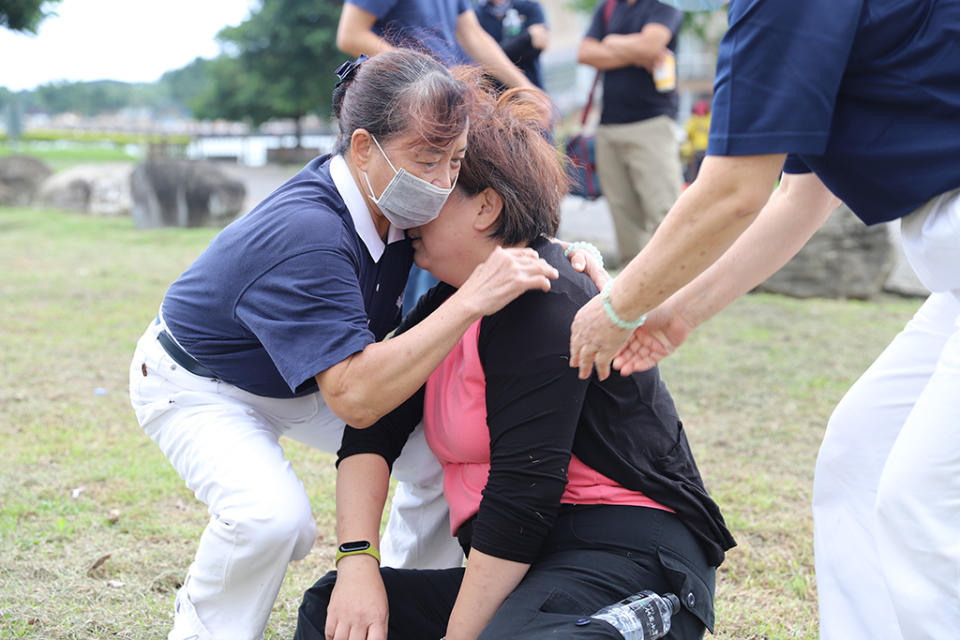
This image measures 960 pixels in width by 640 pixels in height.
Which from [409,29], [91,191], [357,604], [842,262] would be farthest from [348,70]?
[91,191]

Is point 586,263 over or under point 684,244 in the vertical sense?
under

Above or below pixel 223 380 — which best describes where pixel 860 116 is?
above

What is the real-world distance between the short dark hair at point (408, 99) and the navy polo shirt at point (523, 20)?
3393 mm

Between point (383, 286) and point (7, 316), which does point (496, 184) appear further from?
point (7, 316)

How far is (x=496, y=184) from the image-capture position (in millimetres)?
2023

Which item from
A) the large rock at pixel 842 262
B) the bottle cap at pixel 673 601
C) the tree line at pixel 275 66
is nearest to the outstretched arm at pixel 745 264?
the bottle cap at pixel 673 601

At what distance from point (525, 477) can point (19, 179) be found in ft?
54.2

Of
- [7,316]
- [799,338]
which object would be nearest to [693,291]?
[799,338]

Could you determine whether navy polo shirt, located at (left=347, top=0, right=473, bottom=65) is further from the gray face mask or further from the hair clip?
the gray face mask

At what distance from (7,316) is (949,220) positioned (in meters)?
6.50

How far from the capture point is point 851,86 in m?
1.59

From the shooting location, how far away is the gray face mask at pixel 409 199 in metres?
1.98

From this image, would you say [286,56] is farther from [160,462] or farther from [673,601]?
[673,601]

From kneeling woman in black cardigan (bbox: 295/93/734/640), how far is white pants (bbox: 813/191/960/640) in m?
0.26
